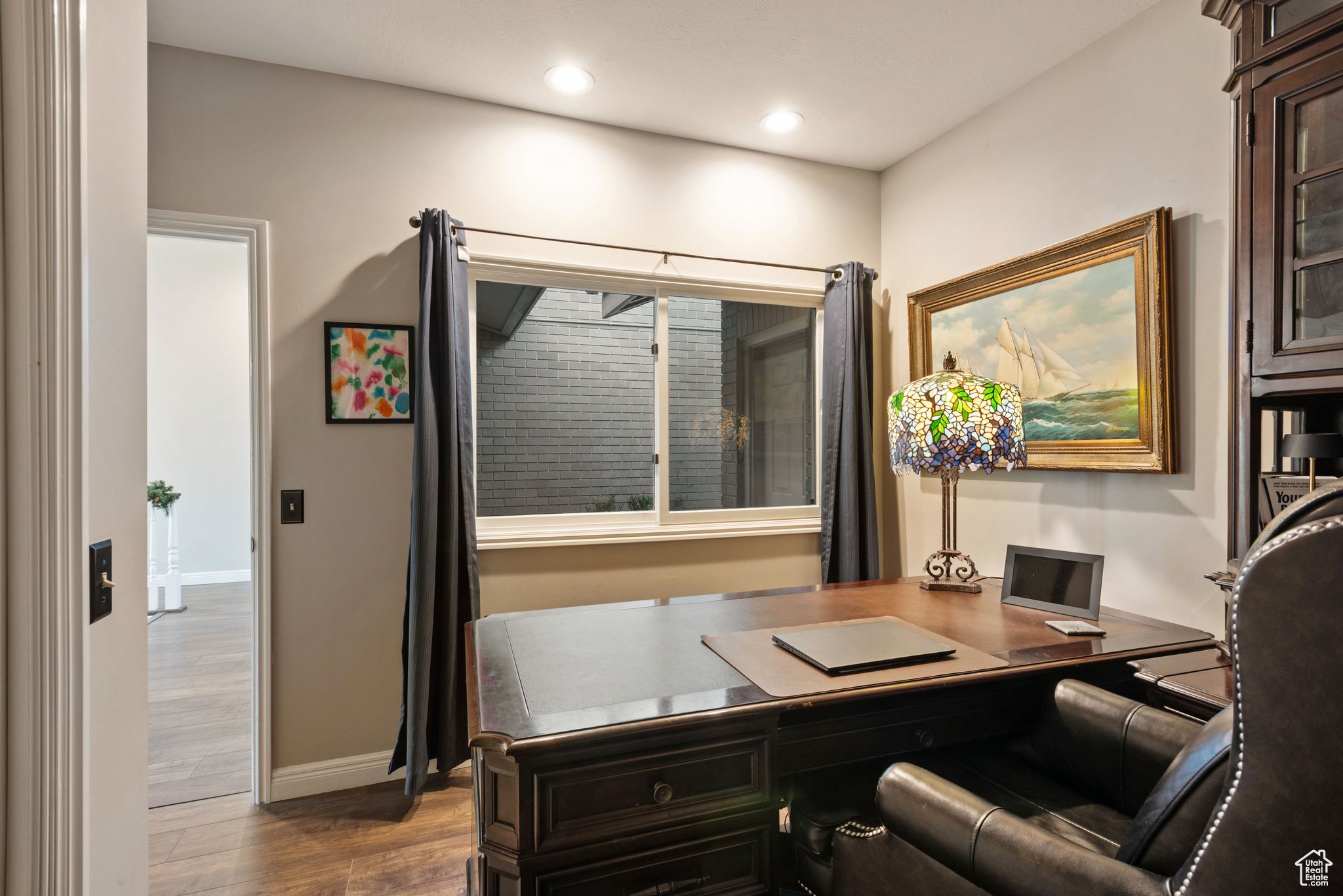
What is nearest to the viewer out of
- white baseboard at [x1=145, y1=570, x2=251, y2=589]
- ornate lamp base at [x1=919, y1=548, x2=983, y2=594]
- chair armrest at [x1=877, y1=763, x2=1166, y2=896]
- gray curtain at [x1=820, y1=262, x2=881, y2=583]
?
chair armrest at [x1=877, y1=763, x2=1166, y2=896]

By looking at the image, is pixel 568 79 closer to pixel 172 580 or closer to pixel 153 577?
pixel 172 580

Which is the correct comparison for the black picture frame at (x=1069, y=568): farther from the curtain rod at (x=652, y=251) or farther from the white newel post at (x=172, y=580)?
the white newel post at (x=172, y=580)

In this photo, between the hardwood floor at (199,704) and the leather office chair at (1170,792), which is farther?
the hardwood floor at (199,704)

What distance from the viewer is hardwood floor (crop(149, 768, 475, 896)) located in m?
1.87

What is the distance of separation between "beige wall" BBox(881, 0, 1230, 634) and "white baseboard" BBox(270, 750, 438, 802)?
2.54 metres

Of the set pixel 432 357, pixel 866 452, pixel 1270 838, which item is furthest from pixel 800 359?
pixel 1270 838

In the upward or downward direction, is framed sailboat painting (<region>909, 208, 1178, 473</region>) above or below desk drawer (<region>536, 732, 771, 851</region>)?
above

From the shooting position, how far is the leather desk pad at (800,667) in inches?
47.3

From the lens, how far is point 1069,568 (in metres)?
1.75

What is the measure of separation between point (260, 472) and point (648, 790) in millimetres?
1974

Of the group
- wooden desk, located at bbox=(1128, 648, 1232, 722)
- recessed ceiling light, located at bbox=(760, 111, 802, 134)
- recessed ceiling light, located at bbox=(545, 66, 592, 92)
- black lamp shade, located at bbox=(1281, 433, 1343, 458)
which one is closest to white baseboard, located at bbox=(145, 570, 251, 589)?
recessed ceiling light, located at bbox=(545, 66, 592, 92)

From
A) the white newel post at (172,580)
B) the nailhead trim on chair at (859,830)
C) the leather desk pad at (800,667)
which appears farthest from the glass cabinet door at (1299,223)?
the white newel post at (172,580)

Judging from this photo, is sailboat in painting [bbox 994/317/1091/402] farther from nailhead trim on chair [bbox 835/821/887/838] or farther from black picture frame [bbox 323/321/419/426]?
black picture frame [bbox 323/321/419/426]

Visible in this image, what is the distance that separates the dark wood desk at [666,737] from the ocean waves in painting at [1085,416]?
2.85ft
